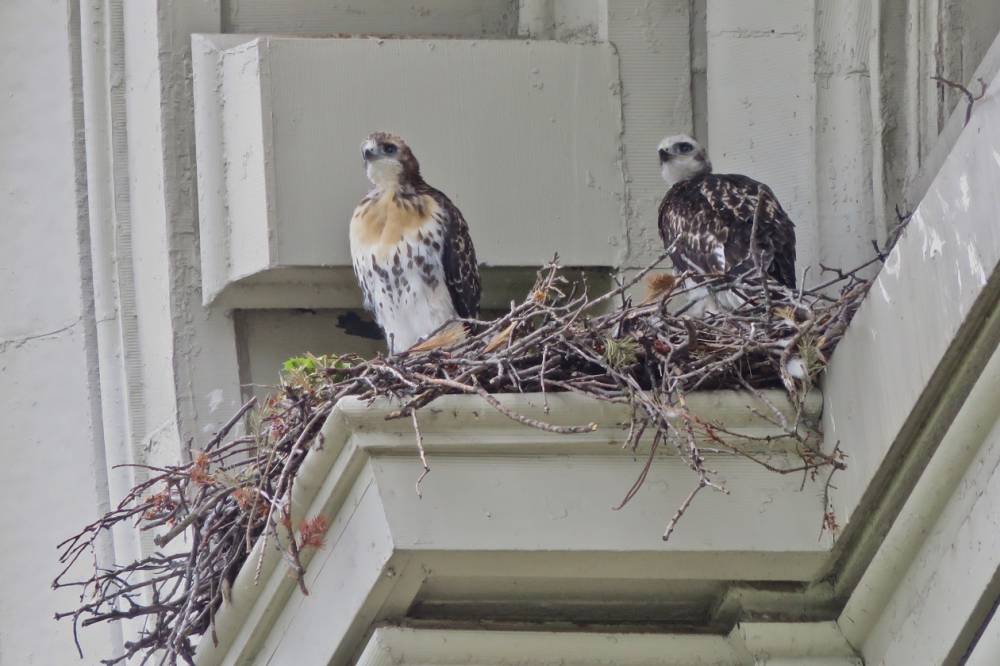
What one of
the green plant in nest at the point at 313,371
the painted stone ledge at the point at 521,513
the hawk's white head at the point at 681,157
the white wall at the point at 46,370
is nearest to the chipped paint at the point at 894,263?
the painted stone ledge at the point at 521,513

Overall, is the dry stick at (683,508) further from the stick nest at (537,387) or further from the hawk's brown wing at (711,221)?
the hawk's brown wing at (711,221)

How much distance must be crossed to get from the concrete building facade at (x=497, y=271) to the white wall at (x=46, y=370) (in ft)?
0.03

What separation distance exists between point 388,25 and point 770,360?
200 centimetres

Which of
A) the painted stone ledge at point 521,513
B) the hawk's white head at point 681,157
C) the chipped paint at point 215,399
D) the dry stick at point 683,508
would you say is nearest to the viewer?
the dry stick at point 683,508

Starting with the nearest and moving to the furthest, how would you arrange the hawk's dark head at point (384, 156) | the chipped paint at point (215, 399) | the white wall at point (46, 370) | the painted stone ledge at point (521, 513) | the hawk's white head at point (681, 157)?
the painted stone ledge at point (521, 513) < the chipped paint at point (215, 399) < the hawk's dark head at point (384, 156) < the hawk's white head at point (681, 157) < the white wall at point (46, 370)

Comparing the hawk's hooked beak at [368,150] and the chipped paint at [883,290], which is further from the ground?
the chipped paint at [883,290]

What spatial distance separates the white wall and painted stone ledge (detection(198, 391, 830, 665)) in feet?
6.55

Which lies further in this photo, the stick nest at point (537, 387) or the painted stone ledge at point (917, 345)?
the stick nest at point (537, 387)

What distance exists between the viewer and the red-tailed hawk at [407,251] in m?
5.71

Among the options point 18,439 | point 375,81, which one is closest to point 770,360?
point 375,81

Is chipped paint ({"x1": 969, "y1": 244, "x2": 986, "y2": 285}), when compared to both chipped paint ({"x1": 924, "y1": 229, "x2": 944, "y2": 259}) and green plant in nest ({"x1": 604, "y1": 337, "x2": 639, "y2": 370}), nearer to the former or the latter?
chipped paint ({"x1": 924, "y1": 229, "x2": 944, "y2": 259})

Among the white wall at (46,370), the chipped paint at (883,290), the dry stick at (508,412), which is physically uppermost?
the chipped paint at (883,290)

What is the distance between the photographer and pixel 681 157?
5.82 metres

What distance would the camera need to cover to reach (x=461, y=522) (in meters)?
4.20
